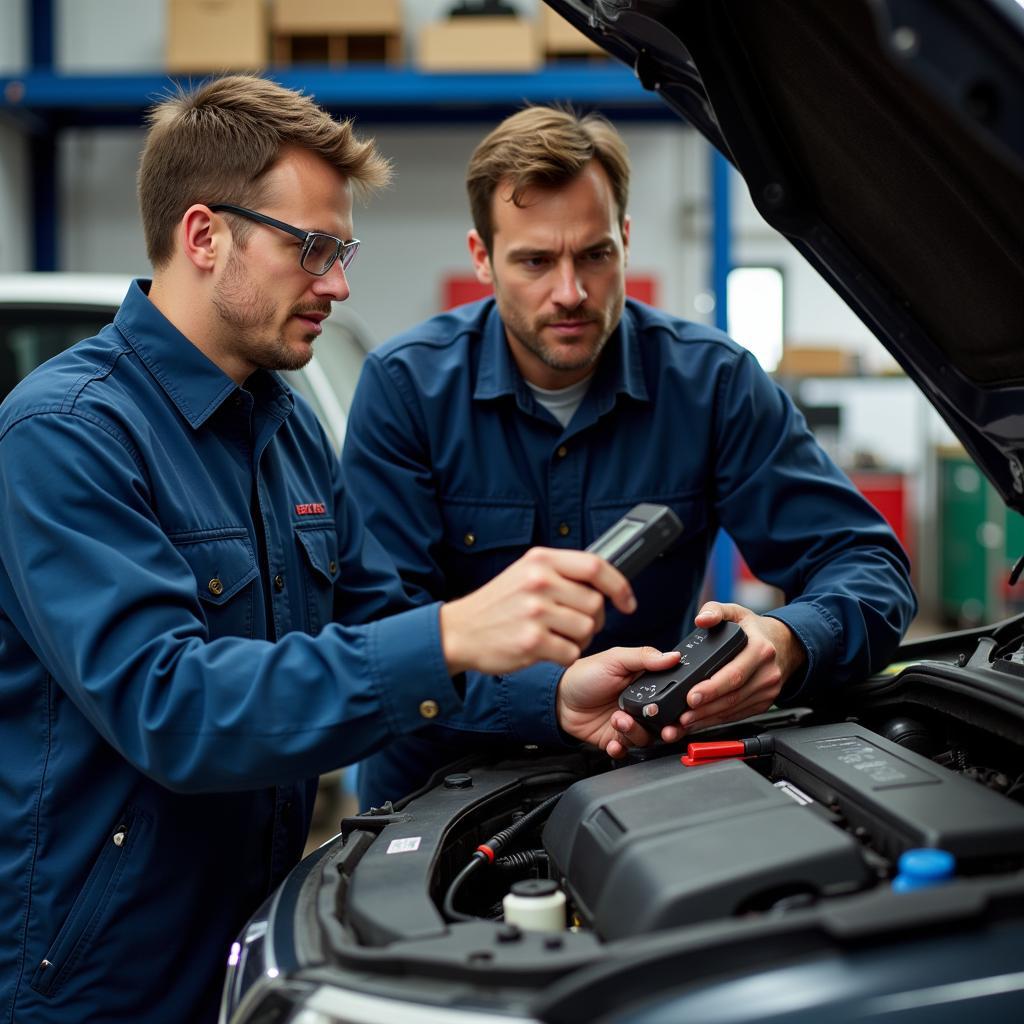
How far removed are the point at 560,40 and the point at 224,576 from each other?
5.43 m

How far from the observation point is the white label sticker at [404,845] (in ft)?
4.16

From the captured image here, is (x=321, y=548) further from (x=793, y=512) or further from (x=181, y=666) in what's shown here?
(x=793, y=512)

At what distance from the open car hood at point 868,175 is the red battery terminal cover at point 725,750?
1.72ft

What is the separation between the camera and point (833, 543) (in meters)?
1.92

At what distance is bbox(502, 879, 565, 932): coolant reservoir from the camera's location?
3.55 feet

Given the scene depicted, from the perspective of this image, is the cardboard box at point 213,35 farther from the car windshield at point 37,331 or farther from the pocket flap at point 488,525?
the pocket flap at point 488,525

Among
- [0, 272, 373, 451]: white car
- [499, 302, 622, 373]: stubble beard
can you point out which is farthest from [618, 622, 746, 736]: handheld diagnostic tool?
[0, 272, 373, 451]: white car

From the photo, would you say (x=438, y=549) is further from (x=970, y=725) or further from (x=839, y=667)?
(x=970, y=725)

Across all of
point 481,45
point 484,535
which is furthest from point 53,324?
point 481,45

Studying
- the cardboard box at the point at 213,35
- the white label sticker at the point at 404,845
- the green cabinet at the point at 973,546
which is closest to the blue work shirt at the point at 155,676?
the white label sticker at the point at 404,845

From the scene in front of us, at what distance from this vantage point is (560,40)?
20.3ft

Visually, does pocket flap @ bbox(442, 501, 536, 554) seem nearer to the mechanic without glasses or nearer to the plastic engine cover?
the mechanic without glasses

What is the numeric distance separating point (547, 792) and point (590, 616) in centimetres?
46

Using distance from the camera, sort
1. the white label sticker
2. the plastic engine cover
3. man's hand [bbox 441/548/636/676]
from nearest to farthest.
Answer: the plastic engine cover → man's hand [bbox 441/548/636/676] → the white label sticker
